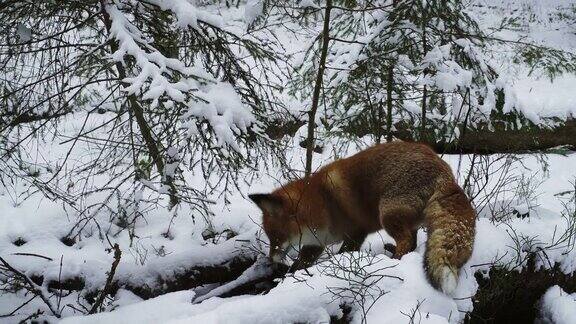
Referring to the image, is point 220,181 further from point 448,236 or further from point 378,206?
point 448,236

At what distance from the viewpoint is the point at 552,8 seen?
68.7ft

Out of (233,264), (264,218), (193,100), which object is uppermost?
(193,100)

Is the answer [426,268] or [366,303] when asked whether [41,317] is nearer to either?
[366,303]

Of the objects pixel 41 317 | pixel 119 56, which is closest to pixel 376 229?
pixel 119 56

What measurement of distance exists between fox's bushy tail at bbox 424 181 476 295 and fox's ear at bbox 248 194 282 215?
164cm

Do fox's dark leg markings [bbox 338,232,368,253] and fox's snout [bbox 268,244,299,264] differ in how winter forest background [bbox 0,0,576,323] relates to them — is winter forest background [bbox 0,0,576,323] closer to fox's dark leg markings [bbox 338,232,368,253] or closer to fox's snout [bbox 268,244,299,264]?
fox's snout [bbox 268,244,299,264]

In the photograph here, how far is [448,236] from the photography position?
3.34 meters

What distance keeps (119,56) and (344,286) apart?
9.17ft

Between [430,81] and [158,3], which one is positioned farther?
[430,81]

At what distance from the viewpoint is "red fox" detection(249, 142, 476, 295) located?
11.5ft

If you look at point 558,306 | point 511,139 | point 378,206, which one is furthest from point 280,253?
point 511,139

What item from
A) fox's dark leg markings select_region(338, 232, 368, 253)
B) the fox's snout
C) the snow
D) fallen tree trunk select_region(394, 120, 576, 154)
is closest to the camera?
the snow

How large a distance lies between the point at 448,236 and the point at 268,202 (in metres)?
2.08

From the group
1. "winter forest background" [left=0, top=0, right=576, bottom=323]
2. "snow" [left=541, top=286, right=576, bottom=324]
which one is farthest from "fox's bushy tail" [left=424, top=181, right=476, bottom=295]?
"snow" [left=541, top=286, right=576, bottom=324]
